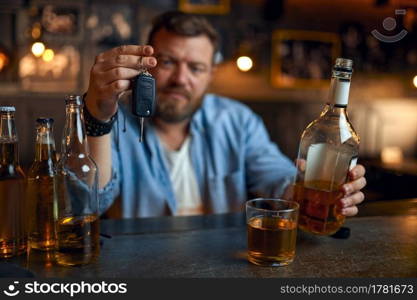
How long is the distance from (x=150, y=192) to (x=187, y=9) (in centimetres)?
207

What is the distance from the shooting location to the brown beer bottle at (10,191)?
0.65 m

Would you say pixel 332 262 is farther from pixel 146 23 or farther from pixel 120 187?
pixel 146 23

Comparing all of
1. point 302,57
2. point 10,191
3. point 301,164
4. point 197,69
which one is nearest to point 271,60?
Answer: point 302,57

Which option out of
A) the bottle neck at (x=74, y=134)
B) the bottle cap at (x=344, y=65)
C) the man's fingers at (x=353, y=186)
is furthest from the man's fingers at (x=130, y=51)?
the man's fingers at (x=353, y=186)

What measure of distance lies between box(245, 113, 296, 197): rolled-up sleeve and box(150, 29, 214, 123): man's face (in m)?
0.27

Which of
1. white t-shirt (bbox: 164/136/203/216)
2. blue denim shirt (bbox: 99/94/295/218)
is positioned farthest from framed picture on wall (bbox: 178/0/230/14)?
white t-shirt (bbox: 164/136/203/216)

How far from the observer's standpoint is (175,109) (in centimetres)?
148

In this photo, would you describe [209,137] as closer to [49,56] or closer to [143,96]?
[143,96]

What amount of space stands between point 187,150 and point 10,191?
923 millimetres

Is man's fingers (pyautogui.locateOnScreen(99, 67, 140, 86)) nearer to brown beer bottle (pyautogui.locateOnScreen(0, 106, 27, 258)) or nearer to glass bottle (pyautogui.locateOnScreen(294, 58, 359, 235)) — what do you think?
brown beer bottle (pyautogui.locateOnScreen(0, 106, 27, 258))

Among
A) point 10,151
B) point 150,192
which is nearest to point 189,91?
point 150,192

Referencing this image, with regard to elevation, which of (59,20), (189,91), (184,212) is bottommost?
(184,212)

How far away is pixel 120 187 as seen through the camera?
1.40m

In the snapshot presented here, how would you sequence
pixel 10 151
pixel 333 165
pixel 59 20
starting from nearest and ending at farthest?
pixel 10 151
pixel 333 165
pixel 59 20
